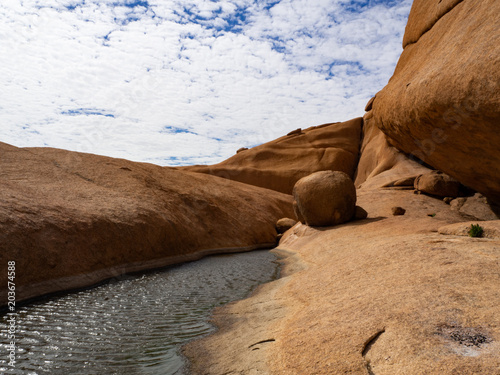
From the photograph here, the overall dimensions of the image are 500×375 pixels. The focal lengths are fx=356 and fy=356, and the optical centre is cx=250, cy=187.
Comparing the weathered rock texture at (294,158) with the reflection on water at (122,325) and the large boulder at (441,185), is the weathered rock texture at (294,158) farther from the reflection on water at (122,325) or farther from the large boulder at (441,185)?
the reflection on water at (122,325)

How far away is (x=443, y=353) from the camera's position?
316 cm

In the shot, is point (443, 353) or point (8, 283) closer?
point (443, 353)

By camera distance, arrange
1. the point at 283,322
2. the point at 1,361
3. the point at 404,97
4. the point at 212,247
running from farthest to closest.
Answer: the point at 212,247 < the point at 404,97 < the point at 283,322 < the point at 1,361

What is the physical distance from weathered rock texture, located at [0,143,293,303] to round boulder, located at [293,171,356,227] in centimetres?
489

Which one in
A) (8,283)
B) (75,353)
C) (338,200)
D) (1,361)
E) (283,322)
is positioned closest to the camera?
(1,361)

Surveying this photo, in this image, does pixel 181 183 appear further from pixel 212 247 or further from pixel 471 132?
pixel 471 132

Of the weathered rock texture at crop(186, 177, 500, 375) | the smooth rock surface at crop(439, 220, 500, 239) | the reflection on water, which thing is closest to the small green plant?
the smooth rock surface at crop(439, 220, 500, 239)

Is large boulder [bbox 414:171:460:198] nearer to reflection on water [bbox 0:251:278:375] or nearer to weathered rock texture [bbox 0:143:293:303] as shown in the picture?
weathered rock texture [bbox 0:143:293:303]

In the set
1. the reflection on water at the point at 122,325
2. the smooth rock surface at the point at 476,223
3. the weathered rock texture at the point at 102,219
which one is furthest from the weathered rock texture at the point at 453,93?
the weathered rock texture at the point at 102,219

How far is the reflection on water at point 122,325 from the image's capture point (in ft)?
15.2

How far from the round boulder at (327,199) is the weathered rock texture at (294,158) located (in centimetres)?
2376

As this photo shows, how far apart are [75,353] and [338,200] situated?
472 inches

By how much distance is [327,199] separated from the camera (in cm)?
1526

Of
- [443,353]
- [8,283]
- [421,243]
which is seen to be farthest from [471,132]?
[8,283]
